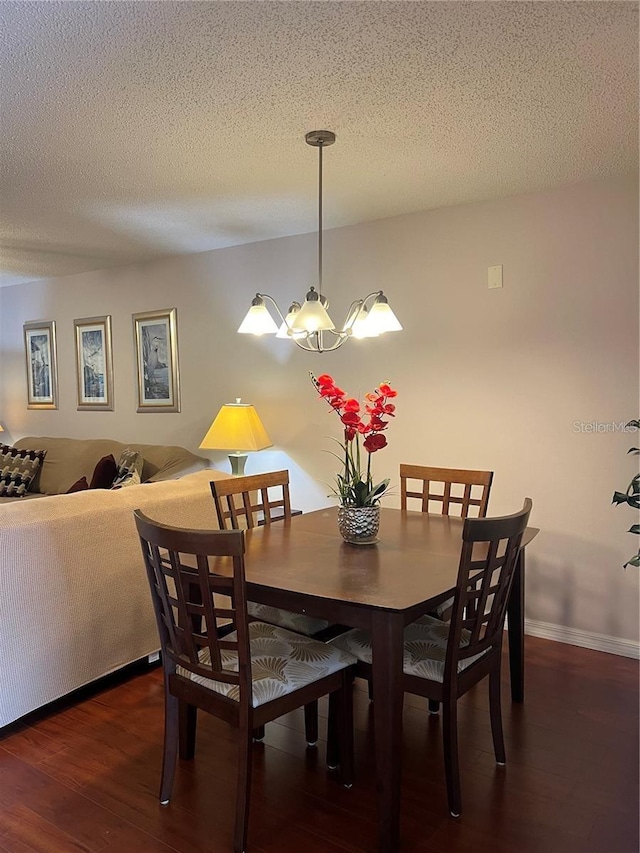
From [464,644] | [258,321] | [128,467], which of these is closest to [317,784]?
[464,644]

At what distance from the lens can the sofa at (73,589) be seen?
2371 mm

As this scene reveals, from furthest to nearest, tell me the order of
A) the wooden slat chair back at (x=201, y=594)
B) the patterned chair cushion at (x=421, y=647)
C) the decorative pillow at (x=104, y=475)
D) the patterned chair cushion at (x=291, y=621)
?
the decorative pillow at (x=104, y=475) < the patterned chair cushion at (x=291, y=621) < the patterned chair cushion at (x=421, y=647) < the wooden slat chair back at (x=201, y=594)

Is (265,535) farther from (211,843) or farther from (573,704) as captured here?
(573,704)

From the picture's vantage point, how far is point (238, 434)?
399cm

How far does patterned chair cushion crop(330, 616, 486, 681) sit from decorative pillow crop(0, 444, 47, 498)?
380 centimetres

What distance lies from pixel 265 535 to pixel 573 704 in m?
1.49

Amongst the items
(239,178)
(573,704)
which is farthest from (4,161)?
(573,704)

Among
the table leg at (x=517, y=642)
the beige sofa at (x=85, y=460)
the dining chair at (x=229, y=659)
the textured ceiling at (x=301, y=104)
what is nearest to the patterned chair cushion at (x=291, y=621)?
the dining chair at (x=229, y=659)

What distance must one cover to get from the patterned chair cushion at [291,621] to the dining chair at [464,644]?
247 millimetres

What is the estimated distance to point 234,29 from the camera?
1.77 m

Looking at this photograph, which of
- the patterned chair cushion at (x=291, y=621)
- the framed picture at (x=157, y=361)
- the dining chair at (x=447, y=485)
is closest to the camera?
the patterned chair cushion at (x=291, y=621)

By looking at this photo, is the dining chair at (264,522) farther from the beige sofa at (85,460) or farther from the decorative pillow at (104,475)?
the beige sofa at (85,460)

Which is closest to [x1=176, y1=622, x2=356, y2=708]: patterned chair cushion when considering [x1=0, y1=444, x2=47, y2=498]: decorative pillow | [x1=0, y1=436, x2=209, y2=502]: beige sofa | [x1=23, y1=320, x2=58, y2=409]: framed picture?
[x1=0, y1=436, x2=209, y2=502]: beige sofa

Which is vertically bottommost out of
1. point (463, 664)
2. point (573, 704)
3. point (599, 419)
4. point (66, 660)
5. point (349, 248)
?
point (573, 704)
